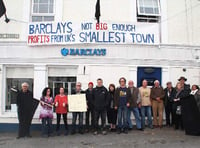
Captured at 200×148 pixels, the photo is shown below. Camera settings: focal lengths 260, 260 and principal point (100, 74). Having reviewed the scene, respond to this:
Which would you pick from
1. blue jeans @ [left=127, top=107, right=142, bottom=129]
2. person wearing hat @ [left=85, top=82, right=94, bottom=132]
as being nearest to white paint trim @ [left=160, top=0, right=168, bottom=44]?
blue jeans @ [left=127, top=107, right=142, bottom=129]

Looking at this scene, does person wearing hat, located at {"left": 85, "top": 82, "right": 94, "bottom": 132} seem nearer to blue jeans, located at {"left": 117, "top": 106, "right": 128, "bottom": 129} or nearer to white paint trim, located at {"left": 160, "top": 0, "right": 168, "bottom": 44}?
blue jeans, located at {"left": 117, "top": 106, "right": 128, "bottom": 129}

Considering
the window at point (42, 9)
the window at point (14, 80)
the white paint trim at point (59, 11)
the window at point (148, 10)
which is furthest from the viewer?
the window at point (148, 10)

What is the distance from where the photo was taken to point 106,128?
9727 mm

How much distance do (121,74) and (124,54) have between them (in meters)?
0.79

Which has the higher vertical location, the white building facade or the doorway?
the white building facade

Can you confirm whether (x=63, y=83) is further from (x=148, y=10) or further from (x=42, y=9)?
(x=148, y=10)

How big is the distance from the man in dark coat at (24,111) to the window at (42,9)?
9.89ft

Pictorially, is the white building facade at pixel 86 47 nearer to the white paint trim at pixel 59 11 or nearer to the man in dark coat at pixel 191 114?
the white paint trim at pixel 59 11

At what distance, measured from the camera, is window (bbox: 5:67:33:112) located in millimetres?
10305

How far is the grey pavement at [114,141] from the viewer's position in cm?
773

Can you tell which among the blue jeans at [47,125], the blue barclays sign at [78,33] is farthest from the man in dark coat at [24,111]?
the blue barclays sign at [78,33]

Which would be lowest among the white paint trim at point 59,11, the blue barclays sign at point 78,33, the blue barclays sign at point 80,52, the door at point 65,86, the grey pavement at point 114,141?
the grey pavement at point 114,141

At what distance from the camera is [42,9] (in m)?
10.4

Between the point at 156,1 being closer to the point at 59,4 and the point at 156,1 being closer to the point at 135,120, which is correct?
the point at 59,4
